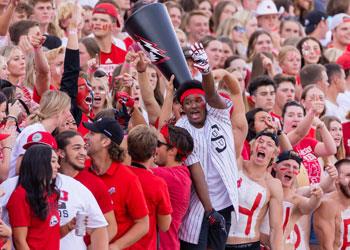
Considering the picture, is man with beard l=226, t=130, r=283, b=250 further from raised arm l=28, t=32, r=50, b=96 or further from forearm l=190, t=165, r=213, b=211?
raised arm l=28, t=32, r=50, b=96

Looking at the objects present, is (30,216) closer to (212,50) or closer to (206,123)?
(206,123)

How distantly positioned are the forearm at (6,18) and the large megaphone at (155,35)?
3.57ft

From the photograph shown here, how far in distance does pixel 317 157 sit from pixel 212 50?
190 cm

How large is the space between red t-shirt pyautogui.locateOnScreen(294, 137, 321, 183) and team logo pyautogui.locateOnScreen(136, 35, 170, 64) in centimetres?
258

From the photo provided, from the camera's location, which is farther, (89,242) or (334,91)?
(334,91)

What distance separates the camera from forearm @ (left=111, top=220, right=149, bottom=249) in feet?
32.1

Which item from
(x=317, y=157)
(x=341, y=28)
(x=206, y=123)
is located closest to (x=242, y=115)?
(x=206, y=123)

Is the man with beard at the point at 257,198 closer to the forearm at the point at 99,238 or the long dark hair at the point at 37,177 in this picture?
the forearm at the point at 99,238

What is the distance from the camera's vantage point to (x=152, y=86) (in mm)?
12523

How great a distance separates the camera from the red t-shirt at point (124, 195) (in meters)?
9.80

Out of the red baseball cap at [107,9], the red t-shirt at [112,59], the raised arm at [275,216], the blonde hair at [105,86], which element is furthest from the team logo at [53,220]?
the red baseball cap at [107,9]

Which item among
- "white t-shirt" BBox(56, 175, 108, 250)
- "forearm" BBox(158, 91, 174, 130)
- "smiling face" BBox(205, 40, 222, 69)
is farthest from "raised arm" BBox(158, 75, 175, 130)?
"smiling face" BBox(205, 40, 222, 69)

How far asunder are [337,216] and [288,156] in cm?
93

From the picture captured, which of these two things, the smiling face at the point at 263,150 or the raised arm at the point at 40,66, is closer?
the raised arm at the point at 40,66
